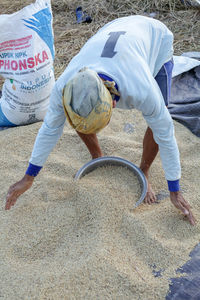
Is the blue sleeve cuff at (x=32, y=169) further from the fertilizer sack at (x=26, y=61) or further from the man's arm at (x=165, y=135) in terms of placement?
the fertilizer sack at (x=26, y=61)

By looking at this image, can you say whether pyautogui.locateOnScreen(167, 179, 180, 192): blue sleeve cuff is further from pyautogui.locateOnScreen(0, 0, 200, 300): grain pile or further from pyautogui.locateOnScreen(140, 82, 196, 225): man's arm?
pyautogui.locateOnScreen(0, 0, 200, 300): grain pile

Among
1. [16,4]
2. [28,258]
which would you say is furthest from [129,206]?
[16,4]

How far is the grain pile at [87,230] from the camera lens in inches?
59.4

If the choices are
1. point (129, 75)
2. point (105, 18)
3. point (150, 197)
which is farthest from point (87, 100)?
point (105, 18)

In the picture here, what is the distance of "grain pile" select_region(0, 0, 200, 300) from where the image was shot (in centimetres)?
151

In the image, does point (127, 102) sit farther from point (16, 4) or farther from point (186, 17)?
point (16, 4)

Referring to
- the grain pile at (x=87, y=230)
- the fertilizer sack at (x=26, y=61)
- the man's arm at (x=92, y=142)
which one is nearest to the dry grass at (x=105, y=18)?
the fertilizer sack at (x=26, y=61)

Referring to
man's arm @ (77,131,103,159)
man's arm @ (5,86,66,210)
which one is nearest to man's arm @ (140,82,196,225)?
man's arm @ (5,86,66,210)

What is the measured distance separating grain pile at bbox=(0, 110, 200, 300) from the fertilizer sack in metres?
0.48

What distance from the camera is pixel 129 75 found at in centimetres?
141

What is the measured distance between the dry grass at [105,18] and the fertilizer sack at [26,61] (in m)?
0.91

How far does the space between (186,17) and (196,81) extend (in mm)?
1376

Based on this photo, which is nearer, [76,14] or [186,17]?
[186,17]

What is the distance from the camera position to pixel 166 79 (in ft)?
6.08
